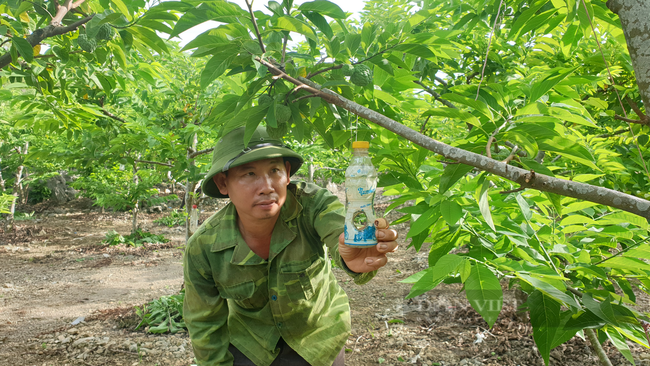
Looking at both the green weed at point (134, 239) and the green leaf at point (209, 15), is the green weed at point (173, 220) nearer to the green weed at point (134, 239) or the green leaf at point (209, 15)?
the green weed at point (134, 239)

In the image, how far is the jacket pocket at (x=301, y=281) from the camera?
2.19 meters

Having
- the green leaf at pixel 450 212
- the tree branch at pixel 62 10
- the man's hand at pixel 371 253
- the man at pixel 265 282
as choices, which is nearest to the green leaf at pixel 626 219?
the green leaf at pixel 450 212

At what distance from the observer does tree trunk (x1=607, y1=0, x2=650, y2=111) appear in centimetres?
105

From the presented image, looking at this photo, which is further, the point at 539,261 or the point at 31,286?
the point at 31,286

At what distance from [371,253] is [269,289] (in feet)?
2.86

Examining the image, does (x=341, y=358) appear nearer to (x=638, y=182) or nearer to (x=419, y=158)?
(x=419, y=158)

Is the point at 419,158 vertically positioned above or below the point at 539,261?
above

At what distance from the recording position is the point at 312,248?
227cm

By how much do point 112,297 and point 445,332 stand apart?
16.4 ft

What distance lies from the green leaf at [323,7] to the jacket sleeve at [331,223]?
97 centimetres

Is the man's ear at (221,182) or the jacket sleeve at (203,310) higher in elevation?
the man's ear at (221,182)

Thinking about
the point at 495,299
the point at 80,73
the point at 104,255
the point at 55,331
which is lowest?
the point at 104,255

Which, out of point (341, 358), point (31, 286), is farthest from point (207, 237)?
point (31, 286)

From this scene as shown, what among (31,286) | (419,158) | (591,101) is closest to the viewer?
(419,158)
